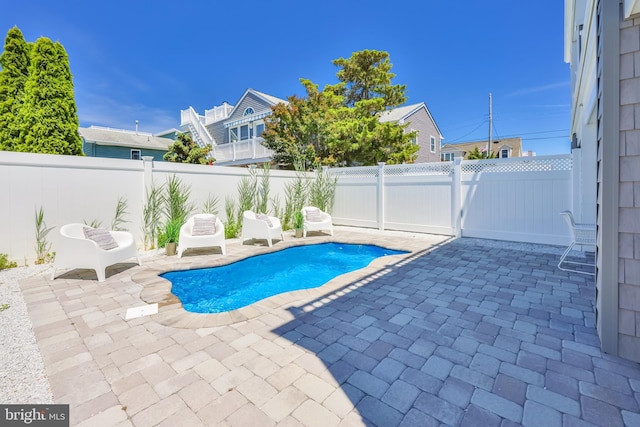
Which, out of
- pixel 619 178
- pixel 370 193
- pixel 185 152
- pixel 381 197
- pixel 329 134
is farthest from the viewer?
pixel 185 152

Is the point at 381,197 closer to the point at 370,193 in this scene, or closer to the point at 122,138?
the point at 370,193

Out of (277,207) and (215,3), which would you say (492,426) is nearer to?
(277,207)

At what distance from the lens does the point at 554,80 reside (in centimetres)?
1345

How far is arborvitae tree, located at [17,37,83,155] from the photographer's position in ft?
26.3

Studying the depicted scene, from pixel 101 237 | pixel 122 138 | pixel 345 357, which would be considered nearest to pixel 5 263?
pixel 101 237

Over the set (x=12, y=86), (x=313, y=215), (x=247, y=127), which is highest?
(x=247, y=127)

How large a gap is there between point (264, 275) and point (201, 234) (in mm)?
1821

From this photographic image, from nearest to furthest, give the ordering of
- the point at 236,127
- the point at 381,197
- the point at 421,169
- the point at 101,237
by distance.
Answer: the point at 101,237, the point at 421,169, the point at 381,197, the point at 236,127

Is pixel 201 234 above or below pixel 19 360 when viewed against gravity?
above

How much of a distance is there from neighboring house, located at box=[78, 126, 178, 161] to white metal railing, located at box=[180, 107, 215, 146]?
202cm

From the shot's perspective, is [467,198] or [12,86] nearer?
[467,198]

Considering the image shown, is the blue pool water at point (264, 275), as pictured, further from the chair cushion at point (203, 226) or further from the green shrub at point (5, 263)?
the green shrub at point (5, 263)

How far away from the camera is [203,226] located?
21.0 feet

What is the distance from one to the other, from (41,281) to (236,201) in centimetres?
468
